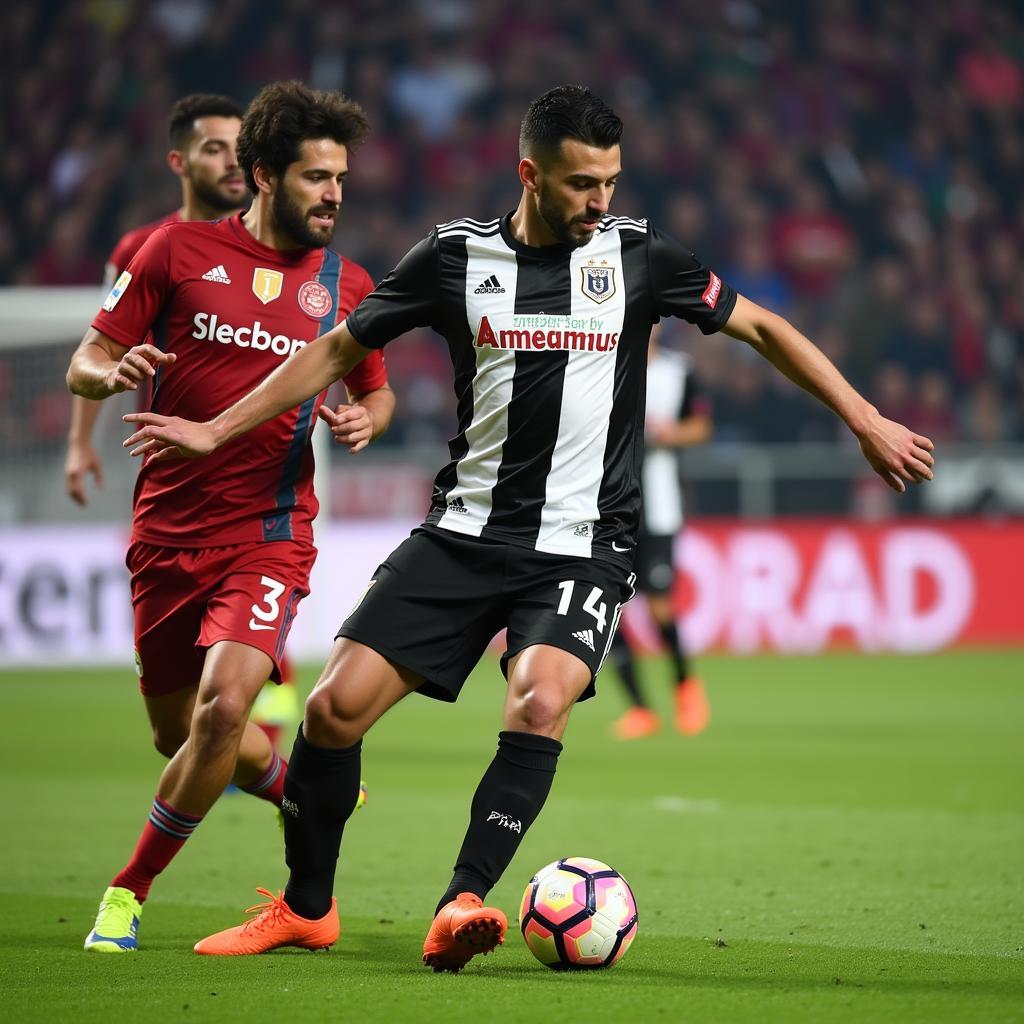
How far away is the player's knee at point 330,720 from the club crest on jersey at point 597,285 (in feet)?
3.87

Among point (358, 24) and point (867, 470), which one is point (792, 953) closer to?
point (867, 470)

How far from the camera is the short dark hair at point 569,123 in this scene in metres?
4.39

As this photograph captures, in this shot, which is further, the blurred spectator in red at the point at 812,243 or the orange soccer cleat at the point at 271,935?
the blurred spectator in red at the point at 812,243

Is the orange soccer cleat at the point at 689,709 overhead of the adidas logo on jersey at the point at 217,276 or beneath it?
beneath

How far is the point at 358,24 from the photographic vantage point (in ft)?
67.8

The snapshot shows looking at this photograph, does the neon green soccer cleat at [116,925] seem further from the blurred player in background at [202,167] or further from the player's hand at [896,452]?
the player's hand at [896,452]

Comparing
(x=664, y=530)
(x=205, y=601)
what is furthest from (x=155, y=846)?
(x=664, y=530)

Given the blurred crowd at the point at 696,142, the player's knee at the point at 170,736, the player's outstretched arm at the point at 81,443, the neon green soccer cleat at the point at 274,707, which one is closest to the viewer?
the player's knee at the point at 170,736

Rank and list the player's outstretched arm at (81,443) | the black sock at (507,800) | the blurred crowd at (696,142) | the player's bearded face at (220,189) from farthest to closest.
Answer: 1. the blurred crowd at (696,142)
2. the player's outstretched arm at (81,443)
3. the player's bearded face at (220,189)
4. the black sock at (507,800)

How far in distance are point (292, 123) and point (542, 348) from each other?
1.11 m

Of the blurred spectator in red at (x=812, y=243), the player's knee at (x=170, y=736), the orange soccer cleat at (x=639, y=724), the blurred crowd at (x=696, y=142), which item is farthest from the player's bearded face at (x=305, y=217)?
the blurred spectator in red at (x=812, y=243)

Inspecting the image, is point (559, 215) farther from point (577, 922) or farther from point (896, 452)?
point (577, 922)

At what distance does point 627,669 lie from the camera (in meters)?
10.5

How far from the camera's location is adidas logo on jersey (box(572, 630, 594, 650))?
4434 millimetres
